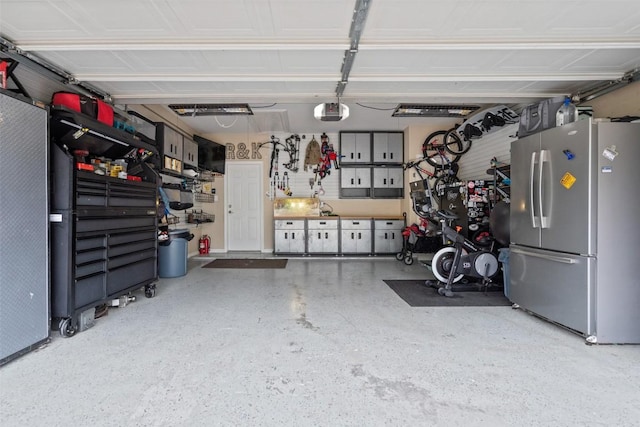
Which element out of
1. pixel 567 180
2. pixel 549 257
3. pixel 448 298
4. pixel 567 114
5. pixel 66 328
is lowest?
pixel 448 298

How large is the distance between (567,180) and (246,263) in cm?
506

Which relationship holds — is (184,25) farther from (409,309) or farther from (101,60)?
(409,309)

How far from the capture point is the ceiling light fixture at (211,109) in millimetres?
4828

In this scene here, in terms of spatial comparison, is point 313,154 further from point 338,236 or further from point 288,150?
point 338,236

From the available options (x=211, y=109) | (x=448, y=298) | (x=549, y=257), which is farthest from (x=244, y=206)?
(x=549, y=257)

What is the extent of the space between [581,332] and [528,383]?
1.07 metres

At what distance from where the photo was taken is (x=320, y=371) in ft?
6.37

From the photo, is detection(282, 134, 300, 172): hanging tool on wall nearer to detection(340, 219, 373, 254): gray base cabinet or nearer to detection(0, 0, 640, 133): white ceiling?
detection(340, 219, 373, 254): gray base cabinet

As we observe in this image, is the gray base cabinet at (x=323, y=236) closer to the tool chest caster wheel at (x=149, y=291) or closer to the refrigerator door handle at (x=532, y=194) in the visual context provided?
the tool chest caster wheel at (x=149, y=291)

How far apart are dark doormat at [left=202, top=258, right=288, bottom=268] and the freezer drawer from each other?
3794 millimetres

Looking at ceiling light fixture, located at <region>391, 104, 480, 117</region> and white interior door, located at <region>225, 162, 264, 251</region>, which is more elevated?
ceiling light fixture, located at <region>391, 104, 480, 117</region>

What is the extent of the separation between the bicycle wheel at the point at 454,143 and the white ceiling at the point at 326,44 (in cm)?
248

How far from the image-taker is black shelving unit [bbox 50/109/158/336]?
2404mm

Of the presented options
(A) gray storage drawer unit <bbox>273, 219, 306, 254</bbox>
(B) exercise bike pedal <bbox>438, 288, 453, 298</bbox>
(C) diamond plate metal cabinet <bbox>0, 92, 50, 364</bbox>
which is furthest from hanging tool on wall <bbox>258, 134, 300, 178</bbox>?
(C) diamond plate metal cabinet <bbox>0, 92, 50, 364</bbox>
